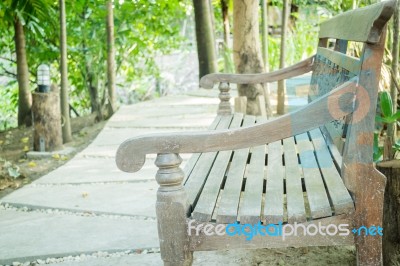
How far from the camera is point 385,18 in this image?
1.66m

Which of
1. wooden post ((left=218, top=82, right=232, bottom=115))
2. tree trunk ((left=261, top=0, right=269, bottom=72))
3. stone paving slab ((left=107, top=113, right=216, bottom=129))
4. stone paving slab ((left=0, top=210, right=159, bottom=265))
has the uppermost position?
tree trunk ((left=261, top=0, right=269, bottom=72))

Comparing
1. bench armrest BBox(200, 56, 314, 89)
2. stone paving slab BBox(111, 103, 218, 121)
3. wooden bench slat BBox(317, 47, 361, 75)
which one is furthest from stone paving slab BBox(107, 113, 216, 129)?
wooden bench slat BBox(317, 47, 361, 75)

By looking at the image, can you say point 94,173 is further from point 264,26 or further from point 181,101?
point 181,101

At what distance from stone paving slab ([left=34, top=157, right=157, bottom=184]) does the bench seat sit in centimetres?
167

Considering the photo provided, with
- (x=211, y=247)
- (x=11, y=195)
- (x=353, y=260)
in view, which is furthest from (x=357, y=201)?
(x=11, y=195)

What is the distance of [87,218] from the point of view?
3270mm

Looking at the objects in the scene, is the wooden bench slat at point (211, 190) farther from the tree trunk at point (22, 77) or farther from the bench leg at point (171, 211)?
the tree trunk at point (22, 77)

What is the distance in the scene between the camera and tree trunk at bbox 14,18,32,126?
286 inches

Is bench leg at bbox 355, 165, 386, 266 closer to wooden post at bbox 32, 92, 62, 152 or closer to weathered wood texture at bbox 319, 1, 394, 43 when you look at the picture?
weathered wood texture at bbox 319, 1, 394, 43

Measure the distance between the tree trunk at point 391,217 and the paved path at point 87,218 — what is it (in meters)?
0.71

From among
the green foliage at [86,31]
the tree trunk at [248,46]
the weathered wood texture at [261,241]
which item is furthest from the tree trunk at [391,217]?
the green foliage at [86,31]

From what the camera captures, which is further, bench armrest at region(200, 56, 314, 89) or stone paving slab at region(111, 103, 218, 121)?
stone paving slab at region(111, 103, 218, 121)

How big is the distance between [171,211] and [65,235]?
1365 mm

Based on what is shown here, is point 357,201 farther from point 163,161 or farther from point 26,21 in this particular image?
point 26,21
